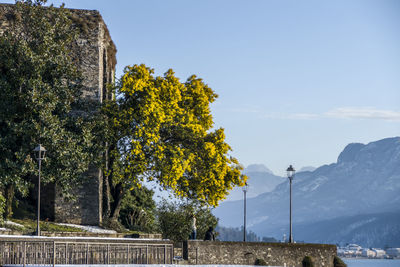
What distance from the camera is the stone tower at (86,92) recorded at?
44375mm

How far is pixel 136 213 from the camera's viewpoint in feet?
176

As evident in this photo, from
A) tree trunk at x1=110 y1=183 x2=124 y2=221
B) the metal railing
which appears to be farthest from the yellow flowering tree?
the metal railing

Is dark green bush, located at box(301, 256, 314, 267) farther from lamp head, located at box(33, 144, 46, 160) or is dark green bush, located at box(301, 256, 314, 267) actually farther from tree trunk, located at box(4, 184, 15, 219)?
tree trunk, located at box(4, 184, 15, 219)

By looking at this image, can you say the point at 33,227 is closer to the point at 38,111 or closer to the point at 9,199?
the point at 9,199

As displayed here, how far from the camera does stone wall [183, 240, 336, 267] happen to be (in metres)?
39.8

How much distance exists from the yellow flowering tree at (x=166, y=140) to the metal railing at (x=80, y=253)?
11.4 metres

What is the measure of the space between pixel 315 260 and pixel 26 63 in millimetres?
24298

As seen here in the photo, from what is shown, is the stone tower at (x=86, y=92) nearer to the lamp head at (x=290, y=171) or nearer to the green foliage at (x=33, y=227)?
the green foliage at (x=33, y=227)

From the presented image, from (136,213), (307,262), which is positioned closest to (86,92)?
(136,213)

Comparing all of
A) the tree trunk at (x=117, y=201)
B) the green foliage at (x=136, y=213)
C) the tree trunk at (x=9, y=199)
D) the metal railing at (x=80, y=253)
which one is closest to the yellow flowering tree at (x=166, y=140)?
the tree trunk at (x=117, y=201)

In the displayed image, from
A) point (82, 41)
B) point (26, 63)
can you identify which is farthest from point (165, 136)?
point (26, 63)

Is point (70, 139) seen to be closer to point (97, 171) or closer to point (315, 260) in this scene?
point (97, 171)

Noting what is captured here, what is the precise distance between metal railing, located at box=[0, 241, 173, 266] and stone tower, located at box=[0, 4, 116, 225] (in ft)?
42.1

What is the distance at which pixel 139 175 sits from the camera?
44.6m
